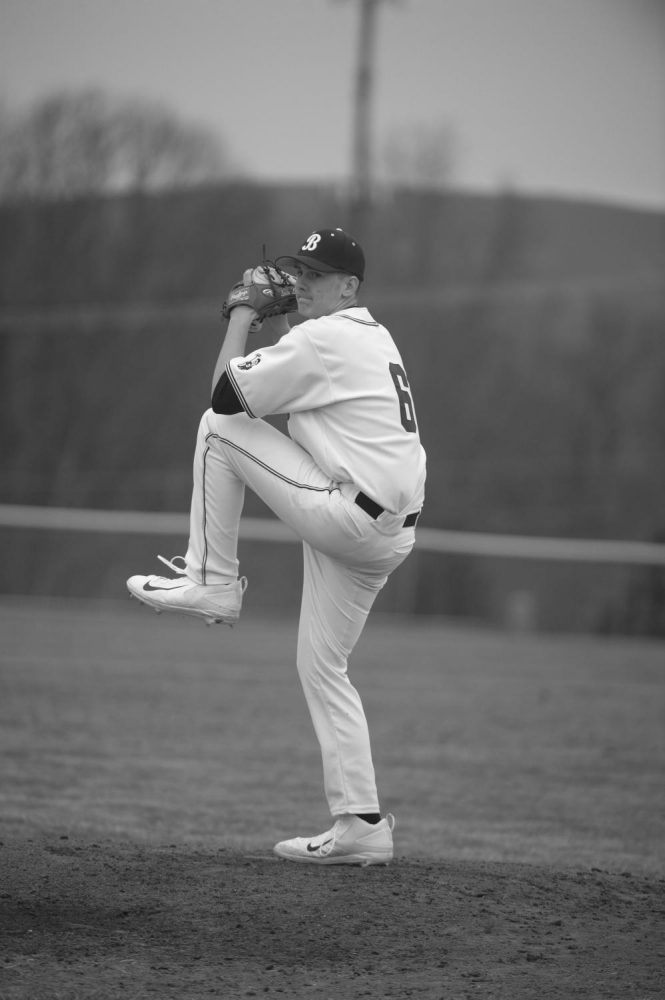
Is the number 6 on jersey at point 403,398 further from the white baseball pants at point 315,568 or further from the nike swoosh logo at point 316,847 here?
the nike swoosh logo at point 316,847

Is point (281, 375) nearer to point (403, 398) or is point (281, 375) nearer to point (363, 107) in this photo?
point (403, 398)

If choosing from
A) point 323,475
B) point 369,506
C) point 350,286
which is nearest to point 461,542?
point 350,286

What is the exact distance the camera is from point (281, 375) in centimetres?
429

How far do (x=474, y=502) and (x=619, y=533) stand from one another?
2.29 metres

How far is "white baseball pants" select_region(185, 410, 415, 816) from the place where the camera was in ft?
14.6

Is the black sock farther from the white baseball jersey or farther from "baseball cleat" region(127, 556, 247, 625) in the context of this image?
the white baseball jersey

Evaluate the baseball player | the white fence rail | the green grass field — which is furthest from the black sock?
the white fence rail

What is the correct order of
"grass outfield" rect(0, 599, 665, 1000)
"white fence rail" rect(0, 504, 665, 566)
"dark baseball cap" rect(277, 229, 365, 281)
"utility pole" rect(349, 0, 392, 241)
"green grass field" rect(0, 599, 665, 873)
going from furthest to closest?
1. "utility pole" rect(349, 0, 392, 241)
2. "white fence rail" rect(0, 504, 665, 566)
3. "green grass field" rect(0, 599, 665, 873)
4. "dark baseball cap" rect(277, 229, 365, 281)
5. "grass outfield" rect(0, 599, 665, 1000)

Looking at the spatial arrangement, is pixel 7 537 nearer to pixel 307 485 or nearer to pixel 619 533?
pixel 619 533

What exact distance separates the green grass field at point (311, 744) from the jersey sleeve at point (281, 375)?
211 cm

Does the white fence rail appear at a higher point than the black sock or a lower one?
lower

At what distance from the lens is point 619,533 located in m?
20.3

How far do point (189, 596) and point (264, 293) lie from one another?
1.10 m

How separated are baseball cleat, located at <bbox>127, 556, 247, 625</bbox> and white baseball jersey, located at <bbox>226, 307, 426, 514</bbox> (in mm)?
603
